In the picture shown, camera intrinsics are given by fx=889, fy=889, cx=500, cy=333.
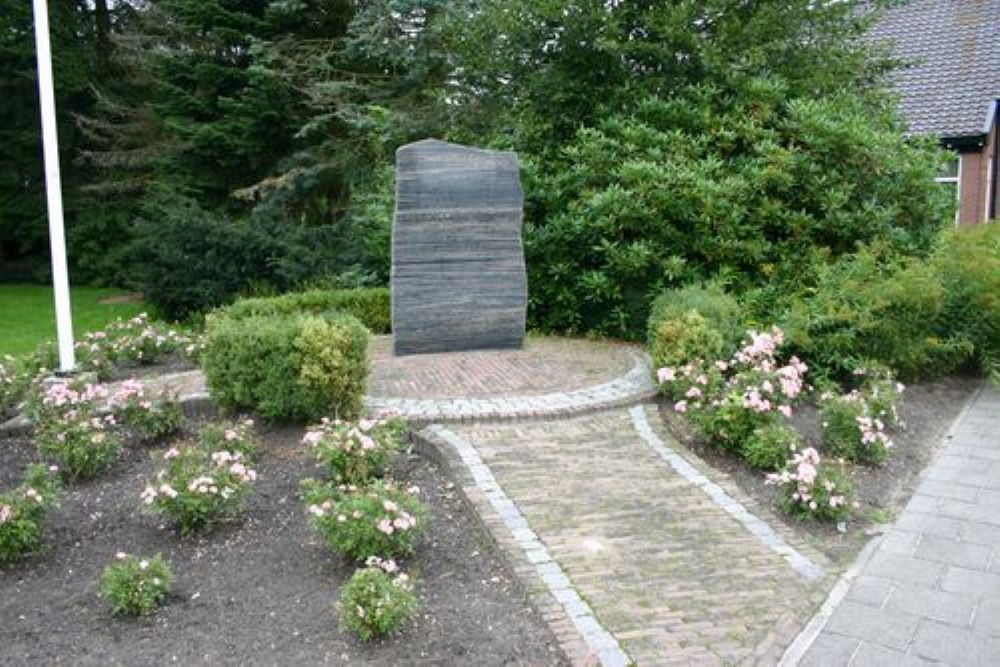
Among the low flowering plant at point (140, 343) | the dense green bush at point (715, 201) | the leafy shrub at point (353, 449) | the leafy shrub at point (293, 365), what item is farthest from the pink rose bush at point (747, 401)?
the low flowering plant at point (140, 343)

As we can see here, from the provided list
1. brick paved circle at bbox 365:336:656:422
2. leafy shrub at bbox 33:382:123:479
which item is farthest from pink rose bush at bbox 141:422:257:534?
brick paved circle at bbox 365:336:656:422

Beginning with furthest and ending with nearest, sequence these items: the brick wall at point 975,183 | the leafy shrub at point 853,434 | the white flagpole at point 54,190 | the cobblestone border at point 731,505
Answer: the brick wall at point 975,183 < the white flagpole at point 54,190 < the leafy shrub at point 853,434 < the cobblestone border at point 731,505

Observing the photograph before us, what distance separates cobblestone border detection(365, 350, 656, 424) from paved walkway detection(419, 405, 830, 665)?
0.16 metres

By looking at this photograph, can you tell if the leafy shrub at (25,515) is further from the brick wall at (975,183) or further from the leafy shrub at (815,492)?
the brick wall at (975,183)

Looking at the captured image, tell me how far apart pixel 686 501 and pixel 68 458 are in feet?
12.5

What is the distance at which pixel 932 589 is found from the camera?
4.16 metres

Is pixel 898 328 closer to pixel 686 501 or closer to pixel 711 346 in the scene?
pixel 711 346

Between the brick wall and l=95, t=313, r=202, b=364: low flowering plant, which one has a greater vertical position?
the brick wall

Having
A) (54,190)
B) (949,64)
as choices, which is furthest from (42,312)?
(949,64)

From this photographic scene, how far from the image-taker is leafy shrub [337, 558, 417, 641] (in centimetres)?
353

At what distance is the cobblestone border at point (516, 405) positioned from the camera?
6.50 metres

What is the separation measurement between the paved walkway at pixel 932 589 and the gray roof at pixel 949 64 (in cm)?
1435

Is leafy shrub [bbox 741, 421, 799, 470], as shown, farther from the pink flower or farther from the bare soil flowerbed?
the bare soil flowerbed

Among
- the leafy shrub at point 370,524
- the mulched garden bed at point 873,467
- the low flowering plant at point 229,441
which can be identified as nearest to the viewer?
the leafy shrub at point 370,524
